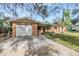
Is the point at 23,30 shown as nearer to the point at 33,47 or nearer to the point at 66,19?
the point at 33,47

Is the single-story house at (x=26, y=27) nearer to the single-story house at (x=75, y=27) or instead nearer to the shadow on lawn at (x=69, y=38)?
the shadow on lawn at (x=69, y=38)

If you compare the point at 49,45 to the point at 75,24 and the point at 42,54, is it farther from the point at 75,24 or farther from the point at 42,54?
the point at 75,24

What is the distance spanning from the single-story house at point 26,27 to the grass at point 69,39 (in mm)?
95

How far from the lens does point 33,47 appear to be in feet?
3.66

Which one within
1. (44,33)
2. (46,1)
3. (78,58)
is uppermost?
(46,1)

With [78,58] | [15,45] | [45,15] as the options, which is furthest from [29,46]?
[78,58]

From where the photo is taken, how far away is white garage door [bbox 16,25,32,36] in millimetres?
1127

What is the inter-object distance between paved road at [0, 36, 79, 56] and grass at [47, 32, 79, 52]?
0.03 metres

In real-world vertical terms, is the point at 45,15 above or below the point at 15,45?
above

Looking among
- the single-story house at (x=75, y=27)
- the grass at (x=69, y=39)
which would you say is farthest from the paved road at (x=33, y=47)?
the single-story house at (x=75, y=27)

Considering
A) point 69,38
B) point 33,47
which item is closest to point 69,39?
point 69,38

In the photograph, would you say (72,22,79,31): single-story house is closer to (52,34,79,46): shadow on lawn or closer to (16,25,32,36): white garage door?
(52,34,79,46): shadow on lawn

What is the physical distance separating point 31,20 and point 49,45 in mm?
224

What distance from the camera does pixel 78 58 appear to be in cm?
110
